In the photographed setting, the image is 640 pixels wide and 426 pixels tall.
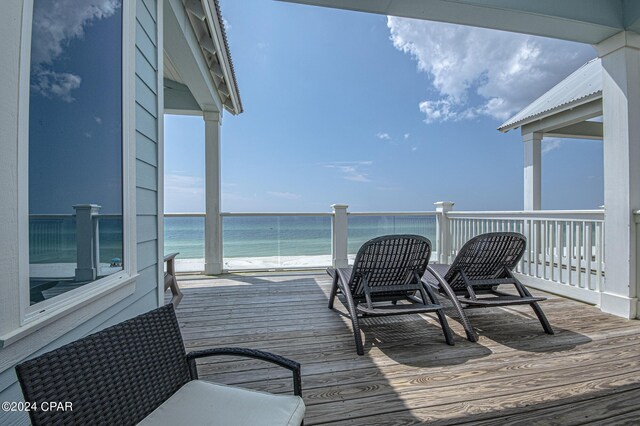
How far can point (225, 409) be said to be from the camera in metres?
1.02

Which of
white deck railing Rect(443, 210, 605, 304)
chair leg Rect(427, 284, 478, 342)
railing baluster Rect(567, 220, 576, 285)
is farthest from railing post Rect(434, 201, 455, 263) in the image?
chair leg Rect(427, 284, 478, 342)

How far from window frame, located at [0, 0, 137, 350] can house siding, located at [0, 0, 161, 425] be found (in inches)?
3.6

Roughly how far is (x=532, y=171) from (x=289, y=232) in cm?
519

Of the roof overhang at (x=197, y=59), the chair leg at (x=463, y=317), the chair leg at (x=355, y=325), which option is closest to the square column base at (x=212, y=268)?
the roof overhang at (x=197, y=59)

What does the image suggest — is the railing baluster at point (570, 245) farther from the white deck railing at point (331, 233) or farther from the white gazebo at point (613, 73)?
the white deck railing at point (331, 233)

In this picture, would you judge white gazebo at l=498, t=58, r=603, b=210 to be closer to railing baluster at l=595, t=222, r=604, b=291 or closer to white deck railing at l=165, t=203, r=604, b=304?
white deck railing at l=165, t=203, r=604, b=304

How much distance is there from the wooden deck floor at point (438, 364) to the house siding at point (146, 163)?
0.69 meters

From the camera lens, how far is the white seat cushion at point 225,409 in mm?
966

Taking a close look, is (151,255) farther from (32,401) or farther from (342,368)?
(342,368)

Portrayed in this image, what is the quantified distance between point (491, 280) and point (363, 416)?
6.70ft

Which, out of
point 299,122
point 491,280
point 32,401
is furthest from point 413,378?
point 299,122

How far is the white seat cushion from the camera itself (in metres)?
0.97

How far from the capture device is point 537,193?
18.1ft

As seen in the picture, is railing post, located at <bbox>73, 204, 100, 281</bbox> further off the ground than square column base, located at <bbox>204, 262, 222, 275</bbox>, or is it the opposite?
railing post, located at <bbox>73, 204, 100, 281</bbox>
